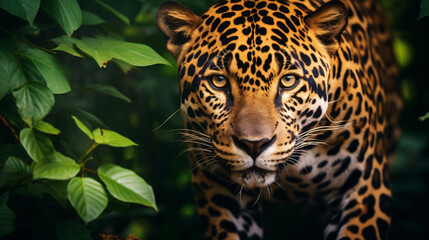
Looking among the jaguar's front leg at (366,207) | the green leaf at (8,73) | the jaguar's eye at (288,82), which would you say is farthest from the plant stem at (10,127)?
the jaguar's front leg at (366,207)

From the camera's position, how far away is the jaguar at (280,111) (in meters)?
3.07

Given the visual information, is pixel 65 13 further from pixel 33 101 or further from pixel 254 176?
pixel 254 176

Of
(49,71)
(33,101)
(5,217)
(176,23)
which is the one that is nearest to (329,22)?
(176,23)

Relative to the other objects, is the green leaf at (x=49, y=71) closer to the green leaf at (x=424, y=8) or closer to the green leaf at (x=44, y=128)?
the green leaf at (x=44, y=128)

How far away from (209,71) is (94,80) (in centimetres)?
220

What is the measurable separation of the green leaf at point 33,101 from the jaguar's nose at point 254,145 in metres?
0.98

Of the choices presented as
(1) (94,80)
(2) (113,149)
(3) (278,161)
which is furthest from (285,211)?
(3) (278,161)

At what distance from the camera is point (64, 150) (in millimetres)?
3568

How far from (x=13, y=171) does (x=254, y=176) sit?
1.26 meters

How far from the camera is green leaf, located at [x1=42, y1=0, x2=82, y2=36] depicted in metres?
3.02

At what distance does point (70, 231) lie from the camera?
10.2 feet

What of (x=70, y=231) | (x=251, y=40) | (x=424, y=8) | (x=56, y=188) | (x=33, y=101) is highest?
(x=424, y=8)

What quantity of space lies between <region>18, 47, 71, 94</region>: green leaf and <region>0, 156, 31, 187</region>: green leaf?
0.42 metres

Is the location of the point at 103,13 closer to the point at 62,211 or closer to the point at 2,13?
the point at 2,13
